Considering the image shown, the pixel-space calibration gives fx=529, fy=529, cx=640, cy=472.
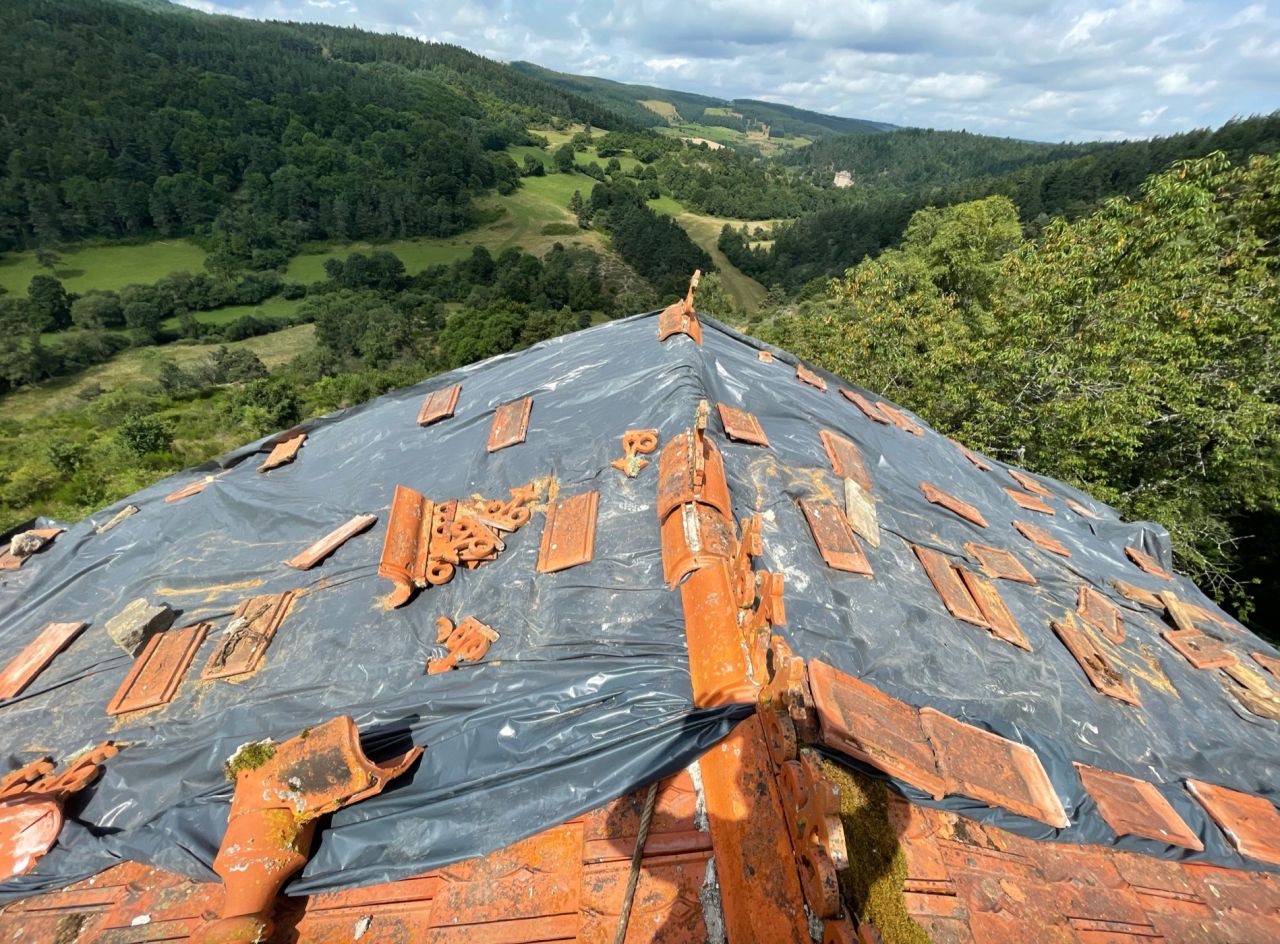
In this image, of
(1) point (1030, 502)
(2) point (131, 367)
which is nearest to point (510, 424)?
(1) point (1030, 502)

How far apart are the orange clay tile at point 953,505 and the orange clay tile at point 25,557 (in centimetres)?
1179

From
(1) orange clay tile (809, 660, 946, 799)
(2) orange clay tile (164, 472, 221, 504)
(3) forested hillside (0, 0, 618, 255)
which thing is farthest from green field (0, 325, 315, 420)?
(1) orange clay tile (809, 660, 946, 799)

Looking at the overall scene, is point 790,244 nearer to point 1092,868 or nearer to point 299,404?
point 299,404

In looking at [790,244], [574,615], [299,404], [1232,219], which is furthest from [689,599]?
[790,244]

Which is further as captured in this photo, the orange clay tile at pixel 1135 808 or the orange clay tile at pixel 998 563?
the orange clay tile at pixel 998 563

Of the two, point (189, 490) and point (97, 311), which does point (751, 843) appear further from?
point (97, 311)

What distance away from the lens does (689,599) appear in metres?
3.95

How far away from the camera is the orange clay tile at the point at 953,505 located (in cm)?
671

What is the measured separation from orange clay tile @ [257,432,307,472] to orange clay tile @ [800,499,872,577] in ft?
24.2

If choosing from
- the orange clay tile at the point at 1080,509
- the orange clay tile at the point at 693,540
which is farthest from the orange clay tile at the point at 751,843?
the orange clay tile at the point at 1080,509

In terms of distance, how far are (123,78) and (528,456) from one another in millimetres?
150424

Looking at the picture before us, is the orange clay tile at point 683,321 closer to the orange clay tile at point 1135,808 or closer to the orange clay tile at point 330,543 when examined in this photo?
the orange clay tile at point 330,543

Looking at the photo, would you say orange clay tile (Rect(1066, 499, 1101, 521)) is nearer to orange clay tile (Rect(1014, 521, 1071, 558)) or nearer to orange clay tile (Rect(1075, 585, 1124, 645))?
orange clay tile (Rect(1014, 521, 1071, 558))

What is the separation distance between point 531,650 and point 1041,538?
6.94m
